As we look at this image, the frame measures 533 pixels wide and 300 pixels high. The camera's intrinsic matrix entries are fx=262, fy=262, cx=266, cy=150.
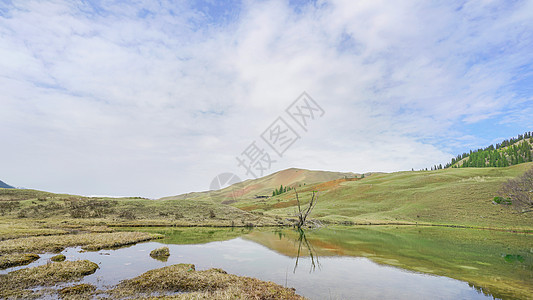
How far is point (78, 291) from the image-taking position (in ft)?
46.6

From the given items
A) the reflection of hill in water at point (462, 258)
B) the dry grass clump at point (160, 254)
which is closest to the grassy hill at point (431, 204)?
the reflection of hill in water at point (462, 258)

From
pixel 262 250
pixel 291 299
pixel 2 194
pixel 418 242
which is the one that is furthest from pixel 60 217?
pixel 418 242

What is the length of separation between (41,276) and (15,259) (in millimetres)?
6684

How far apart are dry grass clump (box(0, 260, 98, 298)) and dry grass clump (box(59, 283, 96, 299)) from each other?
1756 millimetres

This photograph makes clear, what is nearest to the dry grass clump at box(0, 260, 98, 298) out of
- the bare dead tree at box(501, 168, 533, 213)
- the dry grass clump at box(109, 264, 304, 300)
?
the dry grass clump at box(109, 264, 304, 300)

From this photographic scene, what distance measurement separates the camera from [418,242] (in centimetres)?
3966

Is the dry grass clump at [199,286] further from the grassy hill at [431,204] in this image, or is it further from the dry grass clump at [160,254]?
the grassy hill at [431,204]

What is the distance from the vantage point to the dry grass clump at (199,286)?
45.3 ft

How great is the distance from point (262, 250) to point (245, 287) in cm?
1725

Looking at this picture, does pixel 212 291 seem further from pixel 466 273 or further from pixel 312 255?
pixel 466 273

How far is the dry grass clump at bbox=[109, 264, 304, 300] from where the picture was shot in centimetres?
1381

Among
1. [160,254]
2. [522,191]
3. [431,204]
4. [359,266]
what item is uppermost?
[522,191]

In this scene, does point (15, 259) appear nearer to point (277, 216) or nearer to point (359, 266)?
point (359, 266)

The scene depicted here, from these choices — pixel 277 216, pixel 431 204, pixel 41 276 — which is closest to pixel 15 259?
pixel 41 276
